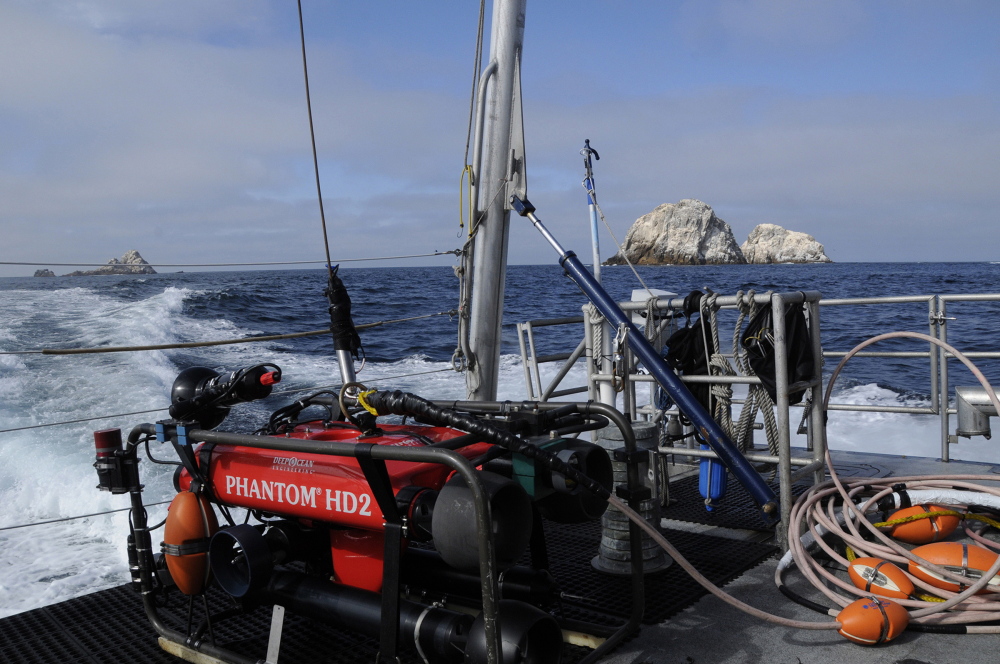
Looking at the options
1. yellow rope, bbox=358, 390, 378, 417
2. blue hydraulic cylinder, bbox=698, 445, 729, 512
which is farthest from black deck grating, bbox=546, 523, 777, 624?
yellow rope, bbox=358, 390, 378, 417

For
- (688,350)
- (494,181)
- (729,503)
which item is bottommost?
(729,503)

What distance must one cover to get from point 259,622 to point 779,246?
322 ft

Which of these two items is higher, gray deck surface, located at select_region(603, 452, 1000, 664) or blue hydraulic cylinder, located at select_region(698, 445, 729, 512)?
Answer: blue hydraulic cylinder, located at select_region(698, 445, 729, 512)

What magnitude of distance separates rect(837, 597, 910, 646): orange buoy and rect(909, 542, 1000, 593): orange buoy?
330mm

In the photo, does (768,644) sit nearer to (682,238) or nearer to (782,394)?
(782,394)

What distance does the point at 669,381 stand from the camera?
3891 mm

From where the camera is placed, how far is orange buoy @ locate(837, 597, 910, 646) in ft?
8.12

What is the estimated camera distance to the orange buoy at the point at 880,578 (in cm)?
278

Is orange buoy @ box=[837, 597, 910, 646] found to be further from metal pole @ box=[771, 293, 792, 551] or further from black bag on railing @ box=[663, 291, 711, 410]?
black bag on railing @ box=[663, 291, 711, 410]

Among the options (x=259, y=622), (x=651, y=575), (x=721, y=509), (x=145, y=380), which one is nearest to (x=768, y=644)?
(x=651, y=575)

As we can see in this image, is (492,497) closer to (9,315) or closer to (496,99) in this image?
(496,99)

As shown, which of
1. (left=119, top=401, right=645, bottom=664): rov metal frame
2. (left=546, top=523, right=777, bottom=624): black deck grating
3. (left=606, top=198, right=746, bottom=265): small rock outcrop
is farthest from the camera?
(left=606, top=198, right=746, bottom=265): small rock outcrop

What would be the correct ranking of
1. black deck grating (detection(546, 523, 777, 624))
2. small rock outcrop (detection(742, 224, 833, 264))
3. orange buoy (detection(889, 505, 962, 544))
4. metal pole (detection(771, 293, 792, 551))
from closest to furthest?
black deck grating (detection(546, 523, 777, 624)), orange buoy (detection(889, 505, 962, 544)), metal pole (detection(771, 293, 792, 551)), small rock outcrop (detection(742, 224, 833, 264))

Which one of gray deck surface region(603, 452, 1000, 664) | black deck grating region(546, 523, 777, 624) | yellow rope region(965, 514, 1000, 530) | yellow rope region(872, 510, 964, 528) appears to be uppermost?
yellow rope region(872, 510, 964, 528)
